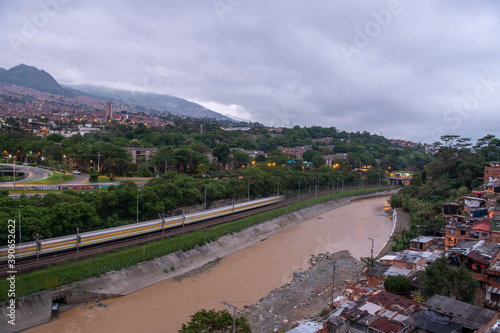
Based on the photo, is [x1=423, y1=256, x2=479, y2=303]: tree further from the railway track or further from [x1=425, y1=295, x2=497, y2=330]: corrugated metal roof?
the railway track

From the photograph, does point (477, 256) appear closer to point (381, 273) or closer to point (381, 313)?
point (381, 273)

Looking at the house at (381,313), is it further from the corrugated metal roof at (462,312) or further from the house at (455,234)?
the house at (455,234)

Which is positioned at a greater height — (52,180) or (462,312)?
(52,180)

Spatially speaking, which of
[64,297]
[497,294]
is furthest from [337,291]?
[64,297]

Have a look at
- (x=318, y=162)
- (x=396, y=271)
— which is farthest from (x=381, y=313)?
(x=318, y=162)

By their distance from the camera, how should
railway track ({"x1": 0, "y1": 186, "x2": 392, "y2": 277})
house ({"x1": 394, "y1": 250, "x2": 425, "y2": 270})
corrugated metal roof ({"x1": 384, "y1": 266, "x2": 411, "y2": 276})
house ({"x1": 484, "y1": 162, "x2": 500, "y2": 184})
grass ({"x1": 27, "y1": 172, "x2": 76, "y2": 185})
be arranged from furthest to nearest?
house ({"x1": 484, "y1": 162, "x2": 500, "y2": 184}), grass ({"x1": 27, "y1": 172, "x2": 76, "y2": 185}), house ({"x1": 394, "y1": 250, "x2": 425, "y2": 270}), corrugated metal roof ({"x1": 384, "y1": 266, "x2": 411, "y2": 276}), railway track ({"x1": 0, "y1": 186, "x2": 392, "y2": 277})

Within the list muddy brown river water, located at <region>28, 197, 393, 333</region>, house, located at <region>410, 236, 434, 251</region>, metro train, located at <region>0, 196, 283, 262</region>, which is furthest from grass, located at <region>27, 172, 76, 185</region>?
house, located at <region>410, 236, 434, 251</region>

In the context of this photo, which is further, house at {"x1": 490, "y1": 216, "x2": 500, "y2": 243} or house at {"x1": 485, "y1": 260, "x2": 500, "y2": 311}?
house at {"x1": 490, "y1": 216, "x2": 500, "y2": 243}

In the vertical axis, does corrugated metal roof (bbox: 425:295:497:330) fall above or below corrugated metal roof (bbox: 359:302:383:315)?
above
